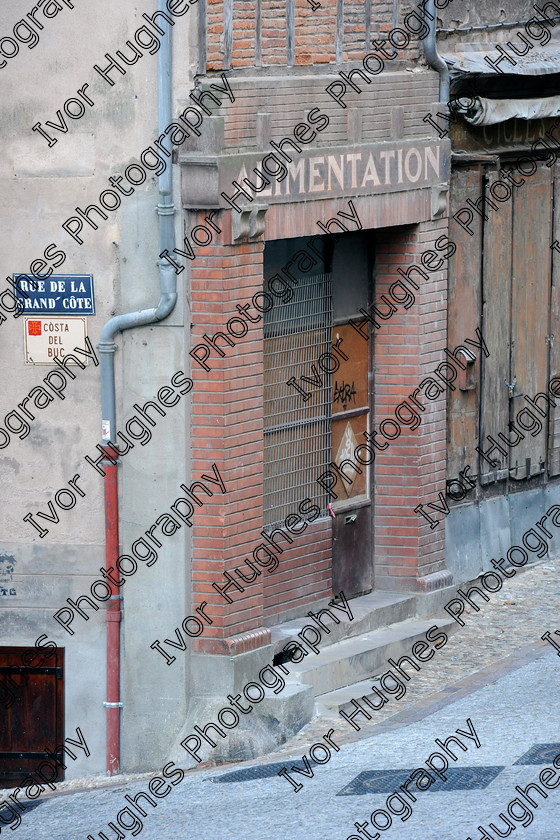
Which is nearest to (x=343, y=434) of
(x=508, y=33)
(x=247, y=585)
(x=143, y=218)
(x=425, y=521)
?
(x=425, y=521)

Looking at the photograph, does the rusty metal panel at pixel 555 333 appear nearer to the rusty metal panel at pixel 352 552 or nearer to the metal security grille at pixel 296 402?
the rusty metal panel at pixel 352 552

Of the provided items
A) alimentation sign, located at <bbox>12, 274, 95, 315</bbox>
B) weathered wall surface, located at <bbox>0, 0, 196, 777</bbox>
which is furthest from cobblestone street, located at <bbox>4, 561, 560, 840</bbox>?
alimentation sign, located at <bbox>12, 274, 95, 315</bbox>

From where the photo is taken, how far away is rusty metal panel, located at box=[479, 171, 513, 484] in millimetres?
13688

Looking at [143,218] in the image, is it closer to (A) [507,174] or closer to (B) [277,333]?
(B) [277,333]

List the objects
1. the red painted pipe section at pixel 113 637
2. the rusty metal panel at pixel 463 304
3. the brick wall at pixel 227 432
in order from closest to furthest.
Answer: the brick wall at pixel 227 432
the red painted pipe section at pixel 113 637
the rusty metal panel at pixel 463 304

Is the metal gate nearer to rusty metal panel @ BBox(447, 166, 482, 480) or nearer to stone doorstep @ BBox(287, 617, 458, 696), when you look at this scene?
rusty metal panel @ BBox(447, 166, 482, 480)

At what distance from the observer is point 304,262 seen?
11773 millimetres

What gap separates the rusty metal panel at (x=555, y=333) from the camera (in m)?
14.5

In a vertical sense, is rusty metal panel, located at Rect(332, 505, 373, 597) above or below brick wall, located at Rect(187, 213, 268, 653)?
below

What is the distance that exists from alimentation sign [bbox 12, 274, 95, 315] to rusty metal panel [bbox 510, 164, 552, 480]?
4787 mm

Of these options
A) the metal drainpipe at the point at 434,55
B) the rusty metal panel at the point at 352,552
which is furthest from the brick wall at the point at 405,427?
the metal drainpipe at the point at 434,55

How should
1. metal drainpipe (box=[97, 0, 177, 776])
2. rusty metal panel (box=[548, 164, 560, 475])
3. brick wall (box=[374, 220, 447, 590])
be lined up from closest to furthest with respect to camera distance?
metal drainpipe (box=[97, 0, 177, 776]), brick wall (box=[374, 220, 447, 590]), rusty metal panel (box=[548, 164, 560, 475])

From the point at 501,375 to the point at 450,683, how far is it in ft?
11.3

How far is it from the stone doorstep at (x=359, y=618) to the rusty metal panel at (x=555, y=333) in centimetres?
294
